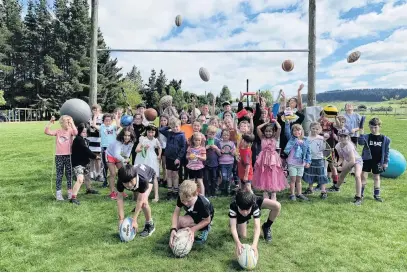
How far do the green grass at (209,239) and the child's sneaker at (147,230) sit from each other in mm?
81

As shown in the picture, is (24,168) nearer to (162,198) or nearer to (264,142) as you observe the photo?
(162,198)

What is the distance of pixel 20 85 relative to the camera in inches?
2276

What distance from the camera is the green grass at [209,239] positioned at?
13.6 ft

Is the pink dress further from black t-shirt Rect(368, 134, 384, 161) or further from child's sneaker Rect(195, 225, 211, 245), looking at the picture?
black t-shirt Rect(368, 134, 384, 161)

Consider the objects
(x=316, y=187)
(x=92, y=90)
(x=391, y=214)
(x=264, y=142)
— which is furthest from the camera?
(x=92, y=90)

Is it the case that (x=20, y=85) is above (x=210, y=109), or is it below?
above

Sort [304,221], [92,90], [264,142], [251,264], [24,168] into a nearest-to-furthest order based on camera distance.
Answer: [251,264]
[304,221]
[264,142]
[92,90]
[24,168]

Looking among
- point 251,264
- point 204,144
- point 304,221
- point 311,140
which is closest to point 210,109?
point 204,144

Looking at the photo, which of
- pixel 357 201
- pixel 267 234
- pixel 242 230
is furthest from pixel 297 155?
pixel 242 230

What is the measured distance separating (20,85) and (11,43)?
8120mm

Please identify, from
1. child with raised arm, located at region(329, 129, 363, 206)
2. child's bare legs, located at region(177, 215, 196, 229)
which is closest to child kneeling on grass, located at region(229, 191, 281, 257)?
child's bare legs, located at region(177, 215, 196, 229)

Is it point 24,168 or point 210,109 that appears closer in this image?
point 210,109

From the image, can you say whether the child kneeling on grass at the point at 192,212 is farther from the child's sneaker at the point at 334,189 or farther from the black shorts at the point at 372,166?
the black shorts at the point at 372,166

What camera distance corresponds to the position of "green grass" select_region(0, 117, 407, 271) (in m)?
4.15
